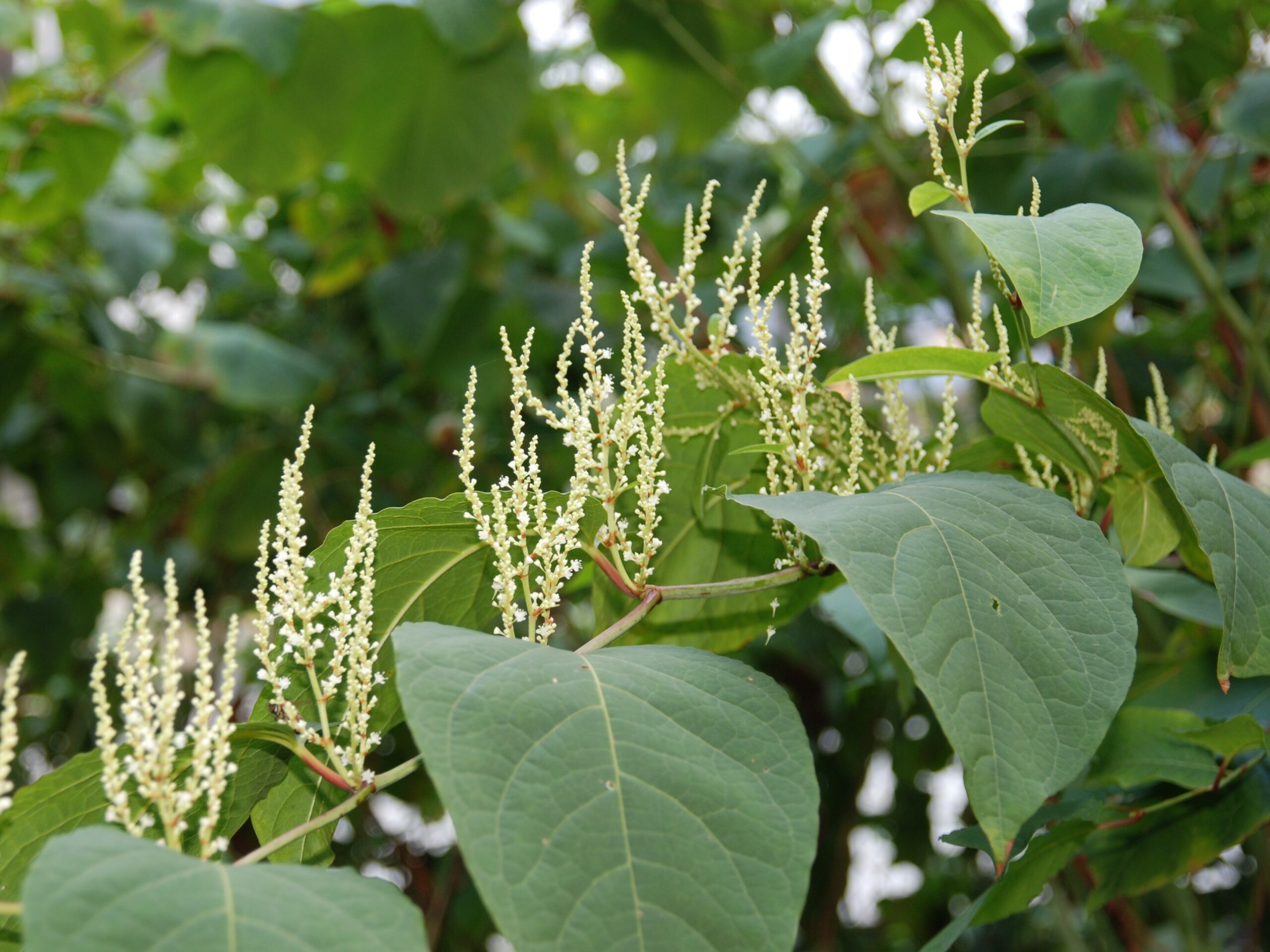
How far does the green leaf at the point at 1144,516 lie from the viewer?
2.04ft

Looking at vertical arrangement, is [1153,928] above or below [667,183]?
below

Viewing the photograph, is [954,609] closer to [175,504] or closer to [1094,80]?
[1094,80]

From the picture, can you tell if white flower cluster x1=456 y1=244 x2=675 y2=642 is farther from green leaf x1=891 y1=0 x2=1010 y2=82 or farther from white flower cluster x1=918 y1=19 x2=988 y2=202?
green leaf x1=891 y1=0 x2=1010 y2=82

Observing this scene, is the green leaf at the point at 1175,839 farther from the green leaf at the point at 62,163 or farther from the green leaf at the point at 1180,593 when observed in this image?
the green leaf at the point at 62,163

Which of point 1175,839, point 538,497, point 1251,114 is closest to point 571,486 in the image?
point 538,497

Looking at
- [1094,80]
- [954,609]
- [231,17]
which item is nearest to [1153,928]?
[1094,80]

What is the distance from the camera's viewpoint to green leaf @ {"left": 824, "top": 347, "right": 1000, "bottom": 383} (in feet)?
→ 1.83

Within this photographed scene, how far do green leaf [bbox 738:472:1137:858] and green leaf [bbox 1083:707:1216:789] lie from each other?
0.65 feet

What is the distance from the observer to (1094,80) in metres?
1.16

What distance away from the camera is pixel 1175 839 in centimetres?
71

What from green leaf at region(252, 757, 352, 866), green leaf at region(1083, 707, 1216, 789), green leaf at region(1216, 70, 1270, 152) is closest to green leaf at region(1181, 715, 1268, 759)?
green leaf at region(1083, 707, 1216, 789)

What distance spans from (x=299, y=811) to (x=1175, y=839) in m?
0.56

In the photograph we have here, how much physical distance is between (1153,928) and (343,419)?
5.57 feet

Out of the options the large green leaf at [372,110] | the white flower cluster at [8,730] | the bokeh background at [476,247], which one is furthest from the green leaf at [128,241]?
the white flower cluster at [8,730]
